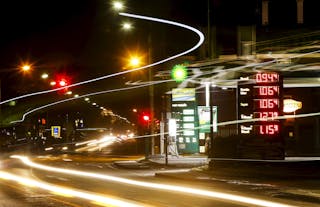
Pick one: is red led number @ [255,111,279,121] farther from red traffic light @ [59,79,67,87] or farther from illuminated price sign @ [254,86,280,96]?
red traffic light @ [59,79,67,87]

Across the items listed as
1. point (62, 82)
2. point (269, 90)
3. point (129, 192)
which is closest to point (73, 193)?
point (129, 192)

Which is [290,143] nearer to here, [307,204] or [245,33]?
[245,33]

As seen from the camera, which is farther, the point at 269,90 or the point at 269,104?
the point at 269,104

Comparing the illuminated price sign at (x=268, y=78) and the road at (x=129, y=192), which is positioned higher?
the illuminated price sign at (x=268, y=78)

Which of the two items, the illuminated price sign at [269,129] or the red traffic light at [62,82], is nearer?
the illuminated price sign at [269,129]

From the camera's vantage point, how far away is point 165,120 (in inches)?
1699

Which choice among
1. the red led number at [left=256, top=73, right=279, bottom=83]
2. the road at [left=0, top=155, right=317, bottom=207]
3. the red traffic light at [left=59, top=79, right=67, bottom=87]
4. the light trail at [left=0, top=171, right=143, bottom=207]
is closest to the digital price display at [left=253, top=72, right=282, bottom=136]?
the red led number at [left=256, top=73, right=279, bottom=83]

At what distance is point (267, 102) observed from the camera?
3080cm

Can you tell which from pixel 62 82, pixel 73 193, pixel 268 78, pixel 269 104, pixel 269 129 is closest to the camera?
pixel 73 193

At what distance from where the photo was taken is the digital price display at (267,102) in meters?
30.6

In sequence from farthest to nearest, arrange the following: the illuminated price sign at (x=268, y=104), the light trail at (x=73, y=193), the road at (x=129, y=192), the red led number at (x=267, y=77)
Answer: the illuminated price sign at (x=268, y=104)
the red led number at (x=267, y=77)
the road at (x=129, y=192)
the light trail at (x=73, y=193)

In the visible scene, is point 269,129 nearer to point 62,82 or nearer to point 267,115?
point 267,115

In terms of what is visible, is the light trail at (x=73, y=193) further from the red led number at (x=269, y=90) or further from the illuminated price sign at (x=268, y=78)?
the illuminated price sign at (x=268, y=78)

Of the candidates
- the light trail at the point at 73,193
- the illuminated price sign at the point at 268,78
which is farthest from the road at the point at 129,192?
the illuminated price sign at the point at 268,78
